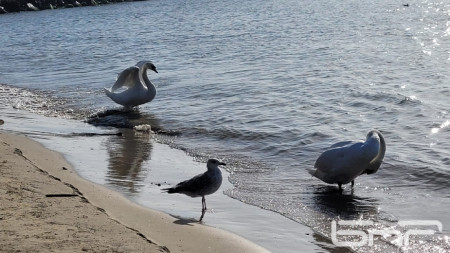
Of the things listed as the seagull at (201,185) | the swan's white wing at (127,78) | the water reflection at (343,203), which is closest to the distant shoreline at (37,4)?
the swan's white wing at (127,78)

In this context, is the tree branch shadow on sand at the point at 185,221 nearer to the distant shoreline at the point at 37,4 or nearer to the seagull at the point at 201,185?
the seagull at the point at 201,185

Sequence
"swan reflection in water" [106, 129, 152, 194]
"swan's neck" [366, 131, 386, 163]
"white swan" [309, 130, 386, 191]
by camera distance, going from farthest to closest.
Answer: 1. "swan reflection in water" [106, 129, 152, 194]
2. "swan's neck" [366, 131, 386, 163]
3. "white swan" [309, 130, 386, 191]

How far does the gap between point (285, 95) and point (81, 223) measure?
34.1ft

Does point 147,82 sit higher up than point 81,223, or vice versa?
point 81,223

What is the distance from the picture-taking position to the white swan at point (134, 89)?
611 inches

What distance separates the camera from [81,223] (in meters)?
6.71

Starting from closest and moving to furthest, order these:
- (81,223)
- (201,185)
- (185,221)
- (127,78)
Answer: (81,223) → (185,221) → (201,185) → (127,78)

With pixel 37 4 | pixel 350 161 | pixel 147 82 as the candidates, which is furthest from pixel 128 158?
pixel 37 4

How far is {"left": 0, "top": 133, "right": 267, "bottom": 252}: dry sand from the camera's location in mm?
6172

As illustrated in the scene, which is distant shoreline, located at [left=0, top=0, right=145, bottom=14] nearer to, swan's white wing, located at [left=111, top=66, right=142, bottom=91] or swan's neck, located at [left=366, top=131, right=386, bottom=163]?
swan's white wing, located at [left=111, top=66, right=142, bottom=91]

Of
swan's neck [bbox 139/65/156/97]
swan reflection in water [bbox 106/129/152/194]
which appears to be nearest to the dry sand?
swan reflection in water [bbox 106/129/152/194]

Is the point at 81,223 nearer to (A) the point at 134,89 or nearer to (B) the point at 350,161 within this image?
(B) the point at 350,161

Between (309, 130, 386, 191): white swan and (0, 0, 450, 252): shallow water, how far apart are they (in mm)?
234

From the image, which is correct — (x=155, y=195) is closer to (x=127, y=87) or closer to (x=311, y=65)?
(x=127, y=87)
